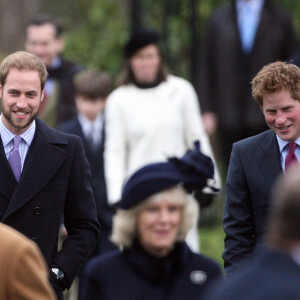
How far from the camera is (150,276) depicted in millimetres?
5332

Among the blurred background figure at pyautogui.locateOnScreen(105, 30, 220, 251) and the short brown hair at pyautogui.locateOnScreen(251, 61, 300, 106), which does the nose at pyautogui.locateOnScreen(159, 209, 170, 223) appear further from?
the blurred background figure at pyautogui.locateOnScreen(105, 30, 220, 251)

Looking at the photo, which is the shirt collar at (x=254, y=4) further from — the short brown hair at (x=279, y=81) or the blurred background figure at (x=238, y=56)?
the short brown hair at (x=279, y=81)

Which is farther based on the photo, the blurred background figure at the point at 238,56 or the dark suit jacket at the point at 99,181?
the blurred background figure at the point at 238,56

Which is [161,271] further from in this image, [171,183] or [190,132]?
[190,132]

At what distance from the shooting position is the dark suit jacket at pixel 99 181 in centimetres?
978

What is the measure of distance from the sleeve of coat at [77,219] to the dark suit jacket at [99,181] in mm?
3002

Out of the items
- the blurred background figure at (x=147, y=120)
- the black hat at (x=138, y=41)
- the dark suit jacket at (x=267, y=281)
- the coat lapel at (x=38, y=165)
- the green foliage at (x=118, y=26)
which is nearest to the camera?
the dark suit jacket at (x=267, y=281)

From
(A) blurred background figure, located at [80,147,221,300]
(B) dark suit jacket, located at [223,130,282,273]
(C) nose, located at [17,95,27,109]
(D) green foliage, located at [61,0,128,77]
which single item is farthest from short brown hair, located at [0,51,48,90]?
(D) green foliage, located at [61,0,128,77]

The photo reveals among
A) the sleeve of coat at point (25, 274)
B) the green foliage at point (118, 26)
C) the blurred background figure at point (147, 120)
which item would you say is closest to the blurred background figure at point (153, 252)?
the sleeve of coat at point (25, 274)

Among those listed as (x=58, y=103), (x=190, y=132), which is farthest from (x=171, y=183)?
(x=58, y=103)

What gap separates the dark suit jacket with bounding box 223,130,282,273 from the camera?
6590 mm

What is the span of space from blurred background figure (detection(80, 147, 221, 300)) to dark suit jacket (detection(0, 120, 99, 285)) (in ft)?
3.45

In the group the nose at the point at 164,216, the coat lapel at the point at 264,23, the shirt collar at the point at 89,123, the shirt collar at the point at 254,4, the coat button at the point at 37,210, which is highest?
the shirt collar at the point at 254,4

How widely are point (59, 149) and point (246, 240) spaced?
1.05 m
